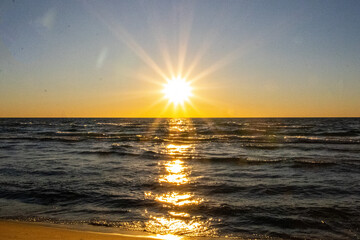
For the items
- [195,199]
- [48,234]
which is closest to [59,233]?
[48,234]

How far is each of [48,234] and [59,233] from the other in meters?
0.16

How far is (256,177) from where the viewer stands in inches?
401

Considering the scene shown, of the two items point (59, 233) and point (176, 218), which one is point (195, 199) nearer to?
point (176, 218)

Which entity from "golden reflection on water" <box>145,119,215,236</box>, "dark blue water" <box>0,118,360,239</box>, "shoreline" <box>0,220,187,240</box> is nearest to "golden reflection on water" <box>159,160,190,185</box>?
"dark blue water" <box>0,118,360,239</box>

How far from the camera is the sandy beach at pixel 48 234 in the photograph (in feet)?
14.2

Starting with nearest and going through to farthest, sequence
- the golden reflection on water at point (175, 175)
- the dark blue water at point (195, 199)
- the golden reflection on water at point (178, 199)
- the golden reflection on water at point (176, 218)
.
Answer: the golden reflection on water at point (176, 218)
the dark blue water at point (195, 199)
the golden reflection on water at point (178, 199)
the golden reflection on water at point (175, 175)

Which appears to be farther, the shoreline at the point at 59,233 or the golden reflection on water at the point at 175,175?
the golden reflection on water at the point at 175,175

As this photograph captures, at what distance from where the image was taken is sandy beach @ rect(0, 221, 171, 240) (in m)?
4.34

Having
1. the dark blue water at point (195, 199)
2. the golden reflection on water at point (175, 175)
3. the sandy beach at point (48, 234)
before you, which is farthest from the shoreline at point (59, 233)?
the golden reflection on water at point (175, 175)

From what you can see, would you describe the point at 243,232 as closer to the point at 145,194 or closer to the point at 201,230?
the point at 201,230

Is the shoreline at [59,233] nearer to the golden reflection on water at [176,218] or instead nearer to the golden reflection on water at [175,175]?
the golden reflection on water at [176,218]

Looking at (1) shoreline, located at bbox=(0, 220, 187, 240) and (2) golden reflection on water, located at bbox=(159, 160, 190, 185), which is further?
(2) golden reflection on water, located at bbox=(159, 160, 190, 185)

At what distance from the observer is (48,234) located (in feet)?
14.7

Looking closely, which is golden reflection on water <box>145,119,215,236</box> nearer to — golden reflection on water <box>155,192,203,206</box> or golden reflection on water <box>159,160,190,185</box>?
golden reflection on water <box>155,192,203,206</box>
